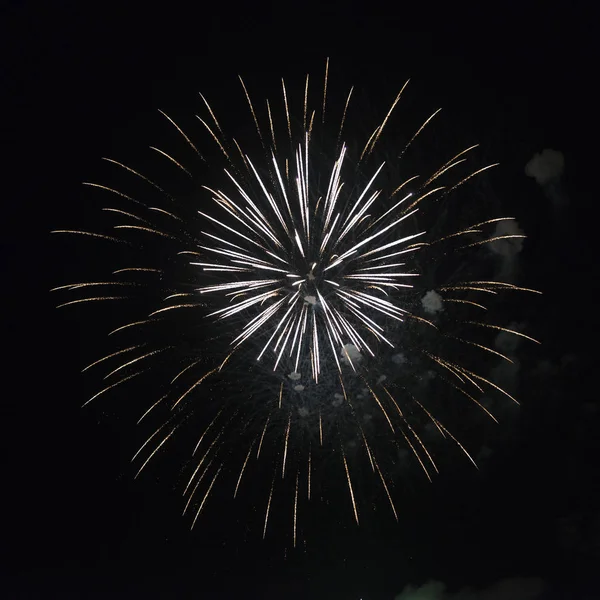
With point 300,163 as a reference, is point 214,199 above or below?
below

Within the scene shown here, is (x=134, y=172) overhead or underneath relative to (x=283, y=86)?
underneath

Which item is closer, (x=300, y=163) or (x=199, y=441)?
(x=300, y=163)

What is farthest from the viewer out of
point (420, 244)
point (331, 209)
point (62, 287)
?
point (62, 287)

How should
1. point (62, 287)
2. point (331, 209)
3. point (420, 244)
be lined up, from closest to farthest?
point (331, 209), point (420, 244), point (62, 287)

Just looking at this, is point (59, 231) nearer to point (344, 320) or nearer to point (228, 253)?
point (228, 253)

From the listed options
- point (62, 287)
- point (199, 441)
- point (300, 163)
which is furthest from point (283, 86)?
point (199, 441)

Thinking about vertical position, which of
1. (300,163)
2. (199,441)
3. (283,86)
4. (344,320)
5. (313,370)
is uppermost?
(283,86)

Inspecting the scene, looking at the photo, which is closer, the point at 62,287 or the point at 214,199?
the point at 214,199

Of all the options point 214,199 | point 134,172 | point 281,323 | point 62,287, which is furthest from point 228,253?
point 62,287

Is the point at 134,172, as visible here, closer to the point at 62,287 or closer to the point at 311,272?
the point at 62,287
